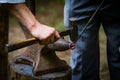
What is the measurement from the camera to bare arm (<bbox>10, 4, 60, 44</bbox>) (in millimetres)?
1919

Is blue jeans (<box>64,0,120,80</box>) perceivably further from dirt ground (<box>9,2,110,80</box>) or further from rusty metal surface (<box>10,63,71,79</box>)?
dirt ground (<box>9,2,110,80</box>)

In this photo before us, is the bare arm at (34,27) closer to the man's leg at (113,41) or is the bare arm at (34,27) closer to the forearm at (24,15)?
the forearm at (24,15)

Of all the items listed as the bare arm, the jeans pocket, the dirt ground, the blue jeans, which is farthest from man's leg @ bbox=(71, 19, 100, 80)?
the dirt ground

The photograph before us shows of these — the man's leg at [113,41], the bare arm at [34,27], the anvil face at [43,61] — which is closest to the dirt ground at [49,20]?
the man's leg at [113,41]

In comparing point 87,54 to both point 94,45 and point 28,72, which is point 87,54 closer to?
point 94,45

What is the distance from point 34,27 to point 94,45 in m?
0.95

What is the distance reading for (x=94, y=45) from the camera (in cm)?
279

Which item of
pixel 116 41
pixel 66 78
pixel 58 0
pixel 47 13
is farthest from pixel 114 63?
pixel 58 0

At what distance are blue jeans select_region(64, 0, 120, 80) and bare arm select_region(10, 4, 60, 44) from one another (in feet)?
2.28

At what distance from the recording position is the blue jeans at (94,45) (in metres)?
2.67

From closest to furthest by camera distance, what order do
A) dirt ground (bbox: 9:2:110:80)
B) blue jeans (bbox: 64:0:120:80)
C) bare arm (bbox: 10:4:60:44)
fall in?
bare arm (bbox: 10:4:60:44)
blue jeans (bbox: 64:0:120:80)
dirt ground (bbox: 9:2:110:80)

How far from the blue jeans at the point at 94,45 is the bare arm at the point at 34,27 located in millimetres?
696

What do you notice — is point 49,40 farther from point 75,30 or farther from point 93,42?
point 93,42

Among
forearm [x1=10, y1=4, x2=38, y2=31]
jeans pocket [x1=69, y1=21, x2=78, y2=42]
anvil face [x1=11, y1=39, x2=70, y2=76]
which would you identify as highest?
forearm [x1=10, y1=4, x2=38, y2=31]
